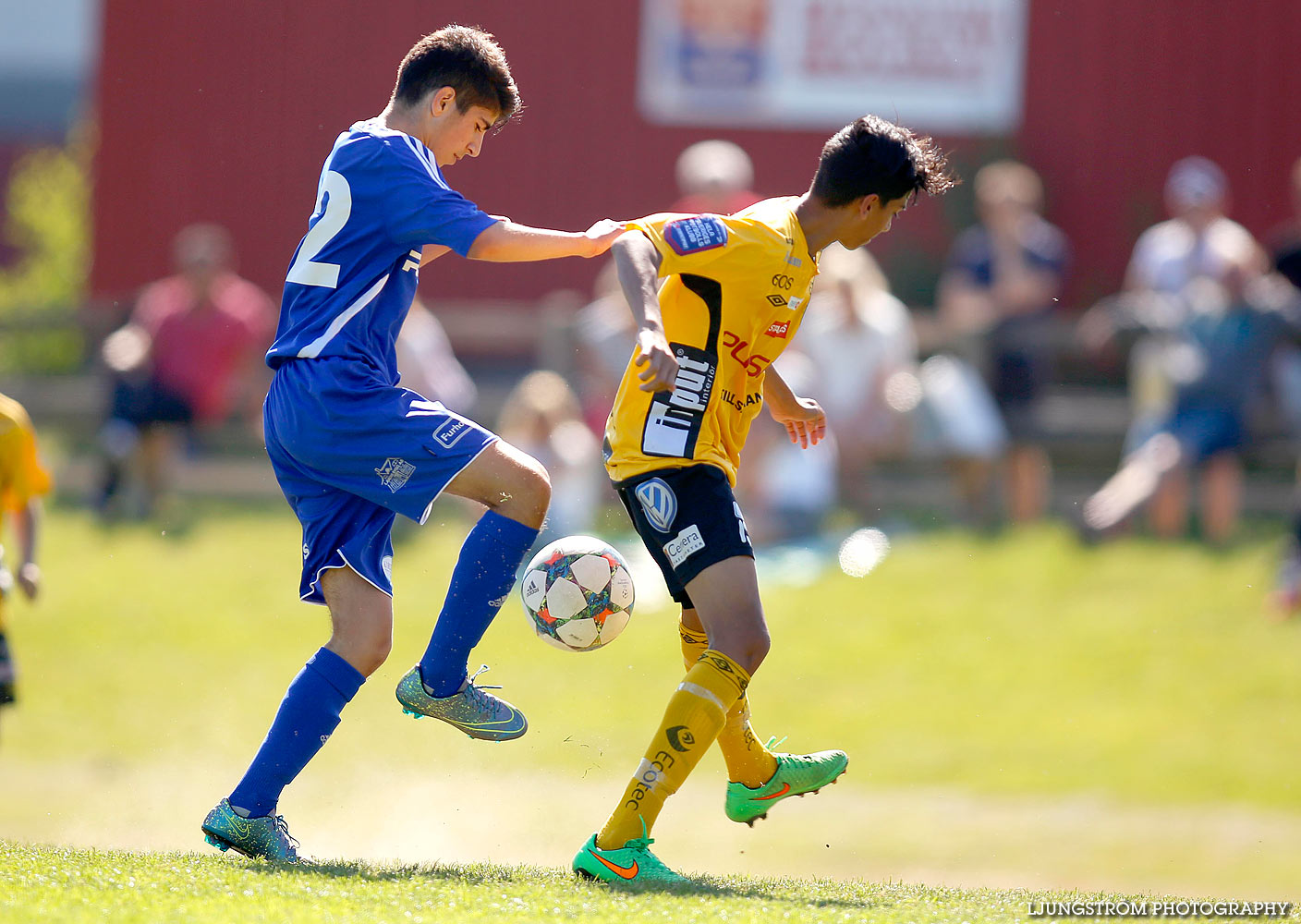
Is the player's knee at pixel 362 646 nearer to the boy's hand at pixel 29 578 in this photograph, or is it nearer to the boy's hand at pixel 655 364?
the boy's hand at pixel 655 364

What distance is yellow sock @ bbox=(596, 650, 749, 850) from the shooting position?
444cm

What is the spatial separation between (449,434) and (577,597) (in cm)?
77

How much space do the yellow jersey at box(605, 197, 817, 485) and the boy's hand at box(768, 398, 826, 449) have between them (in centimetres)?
52

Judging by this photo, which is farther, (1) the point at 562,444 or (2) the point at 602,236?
(1) the point at 562,444

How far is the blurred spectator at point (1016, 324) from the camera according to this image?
1090 cm

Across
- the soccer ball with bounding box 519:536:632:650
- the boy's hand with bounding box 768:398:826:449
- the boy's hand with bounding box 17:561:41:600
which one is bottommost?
the boy's hand with bounding box 17:561:41:600

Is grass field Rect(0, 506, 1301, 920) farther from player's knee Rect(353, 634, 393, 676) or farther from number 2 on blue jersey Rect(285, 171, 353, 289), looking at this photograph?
number 2 on blue jersey Rect(285, 171, 353, 289)

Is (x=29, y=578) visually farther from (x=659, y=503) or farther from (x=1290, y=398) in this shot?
(x=1290, y=398)

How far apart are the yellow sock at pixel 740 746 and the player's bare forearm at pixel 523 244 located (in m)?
1.32

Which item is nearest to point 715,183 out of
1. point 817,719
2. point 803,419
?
point 817,719

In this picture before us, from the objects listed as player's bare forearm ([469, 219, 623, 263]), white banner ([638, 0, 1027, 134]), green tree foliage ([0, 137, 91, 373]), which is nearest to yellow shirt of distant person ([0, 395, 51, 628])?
player's bare forearm ([469, 219, 623, 263])

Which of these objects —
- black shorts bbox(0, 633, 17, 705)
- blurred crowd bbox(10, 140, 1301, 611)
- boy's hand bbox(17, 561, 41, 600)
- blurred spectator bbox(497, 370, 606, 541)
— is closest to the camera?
boy's hand bbox(17, 561, 41, 600)

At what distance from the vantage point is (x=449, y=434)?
4.51 meters

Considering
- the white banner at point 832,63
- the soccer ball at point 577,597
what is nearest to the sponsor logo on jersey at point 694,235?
the soccer ball at point 577,597
